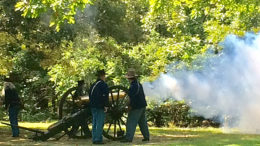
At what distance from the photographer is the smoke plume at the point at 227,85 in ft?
44.8

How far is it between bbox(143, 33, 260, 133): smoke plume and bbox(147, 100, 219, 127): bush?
598 mm

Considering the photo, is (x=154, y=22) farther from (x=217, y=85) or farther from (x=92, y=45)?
(x=217, y=85)

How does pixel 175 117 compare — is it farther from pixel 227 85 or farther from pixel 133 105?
pixel 133 105

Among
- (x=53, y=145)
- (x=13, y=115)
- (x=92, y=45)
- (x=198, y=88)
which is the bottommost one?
(x=53, y=145)

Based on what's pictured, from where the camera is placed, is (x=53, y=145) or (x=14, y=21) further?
(x=14, y=21)

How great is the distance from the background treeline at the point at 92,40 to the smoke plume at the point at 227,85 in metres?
1.00

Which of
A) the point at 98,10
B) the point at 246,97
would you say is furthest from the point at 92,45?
the point at 246,97

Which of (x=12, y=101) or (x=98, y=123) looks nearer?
(x=98, y=123)

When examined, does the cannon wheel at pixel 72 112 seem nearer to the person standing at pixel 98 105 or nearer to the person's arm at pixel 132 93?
the person standing at pixel 98 105

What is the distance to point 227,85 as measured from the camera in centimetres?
1421

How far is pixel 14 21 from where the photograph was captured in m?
13.2

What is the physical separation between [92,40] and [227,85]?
551cm

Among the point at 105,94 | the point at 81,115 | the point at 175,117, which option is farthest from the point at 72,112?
the point at 175,117

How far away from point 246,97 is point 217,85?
1.13m
